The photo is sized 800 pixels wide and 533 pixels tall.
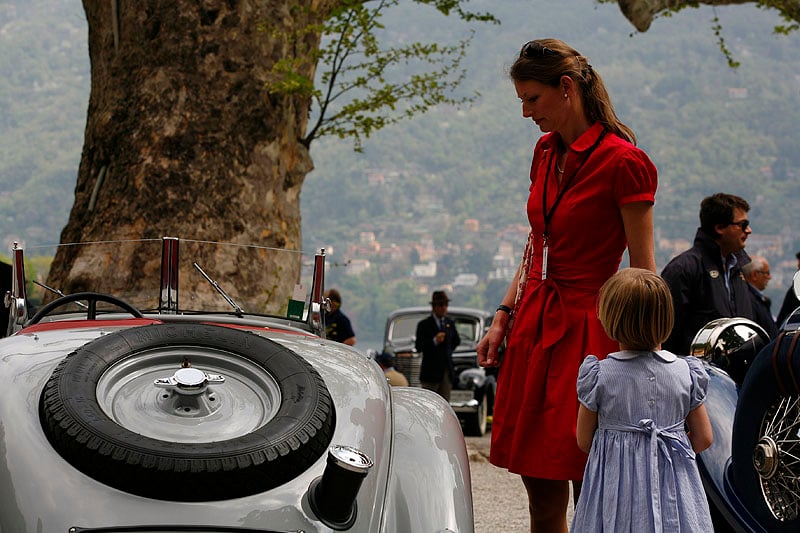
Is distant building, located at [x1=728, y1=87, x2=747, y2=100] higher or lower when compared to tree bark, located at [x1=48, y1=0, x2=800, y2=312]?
higher

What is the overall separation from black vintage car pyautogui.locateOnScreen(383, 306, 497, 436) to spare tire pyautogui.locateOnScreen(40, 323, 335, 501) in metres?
9.60

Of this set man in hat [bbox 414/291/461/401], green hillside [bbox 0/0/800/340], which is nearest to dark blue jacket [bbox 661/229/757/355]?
man in hat [bbox 414/291/461/401]

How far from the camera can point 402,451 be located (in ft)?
11.0

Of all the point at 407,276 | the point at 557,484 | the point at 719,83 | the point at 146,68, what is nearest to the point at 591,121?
the point at 557,484

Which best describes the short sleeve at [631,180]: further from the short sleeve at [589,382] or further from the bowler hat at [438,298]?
the bowler hat at [438,298]

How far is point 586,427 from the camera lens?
3.04 meters

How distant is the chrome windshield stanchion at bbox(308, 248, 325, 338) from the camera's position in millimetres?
4598

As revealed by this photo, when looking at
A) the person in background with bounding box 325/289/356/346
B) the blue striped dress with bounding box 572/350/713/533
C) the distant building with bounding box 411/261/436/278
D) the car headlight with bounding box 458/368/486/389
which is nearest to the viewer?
the blue striped dress with bounding box 572/350/713/533

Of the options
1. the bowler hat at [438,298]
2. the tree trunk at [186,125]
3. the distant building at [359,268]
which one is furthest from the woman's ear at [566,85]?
the distant building at [359,268]

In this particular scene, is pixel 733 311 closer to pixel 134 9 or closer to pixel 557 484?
pixel 557 484

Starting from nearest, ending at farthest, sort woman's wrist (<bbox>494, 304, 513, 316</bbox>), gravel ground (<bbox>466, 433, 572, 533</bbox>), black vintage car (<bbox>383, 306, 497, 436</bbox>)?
woman's wrist (<bbox>494, 304, 513, 316</bbox>), gravel ground (<bbox>466, 433, 572, 533</bbox>), black vintage car (<bbox>383, 306, 497, 436</bbox>)

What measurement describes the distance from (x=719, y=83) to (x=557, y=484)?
97.3 meters

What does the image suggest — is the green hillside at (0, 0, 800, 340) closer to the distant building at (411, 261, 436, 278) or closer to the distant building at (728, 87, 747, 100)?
the distant building at (728, 87, 747, 100)

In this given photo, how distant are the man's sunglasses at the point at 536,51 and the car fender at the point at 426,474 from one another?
135 cm
